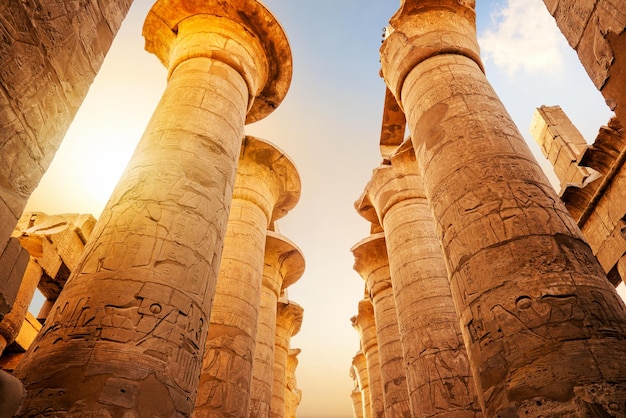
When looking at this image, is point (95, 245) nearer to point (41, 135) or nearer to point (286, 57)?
point (41, 135)

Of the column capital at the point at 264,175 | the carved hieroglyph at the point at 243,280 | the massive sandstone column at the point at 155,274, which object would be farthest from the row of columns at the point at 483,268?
the column capital at the point at 264,175

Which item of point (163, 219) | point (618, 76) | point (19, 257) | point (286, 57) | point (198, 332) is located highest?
point (286, 57)

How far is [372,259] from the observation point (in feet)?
37.4

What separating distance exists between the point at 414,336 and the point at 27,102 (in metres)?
6.35

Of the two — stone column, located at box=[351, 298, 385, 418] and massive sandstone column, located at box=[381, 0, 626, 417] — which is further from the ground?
stone column, located at box=[351, 298, 385, 418]

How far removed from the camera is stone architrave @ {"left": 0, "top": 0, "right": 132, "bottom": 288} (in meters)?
1.91

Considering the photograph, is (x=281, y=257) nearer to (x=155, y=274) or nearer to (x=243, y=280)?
(x=243, y=280)

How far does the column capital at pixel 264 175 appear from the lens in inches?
367

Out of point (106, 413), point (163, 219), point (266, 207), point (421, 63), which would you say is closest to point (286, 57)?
point (421, 63)

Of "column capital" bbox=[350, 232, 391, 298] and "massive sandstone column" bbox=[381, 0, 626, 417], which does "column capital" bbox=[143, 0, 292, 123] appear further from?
"column capital" bbox=[350, 232, 391, 298]

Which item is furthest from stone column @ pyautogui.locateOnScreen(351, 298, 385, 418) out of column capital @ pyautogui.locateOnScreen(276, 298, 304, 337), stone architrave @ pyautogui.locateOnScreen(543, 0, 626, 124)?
stone architrave @ pyautogui.locateOnScreen(543, 0, 626, 124)

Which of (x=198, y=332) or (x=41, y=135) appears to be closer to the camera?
(x=41, y=135)

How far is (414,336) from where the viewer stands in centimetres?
701

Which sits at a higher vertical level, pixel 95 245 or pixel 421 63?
pixel 421 63
